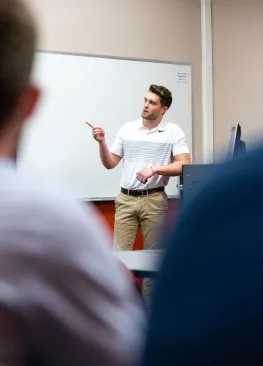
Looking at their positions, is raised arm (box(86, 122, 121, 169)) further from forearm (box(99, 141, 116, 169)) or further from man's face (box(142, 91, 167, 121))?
man's face (box(142, 91, 167, 121))

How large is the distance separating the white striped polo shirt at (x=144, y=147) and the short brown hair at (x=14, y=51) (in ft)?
11.9

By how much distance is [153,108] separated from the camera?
4.59m

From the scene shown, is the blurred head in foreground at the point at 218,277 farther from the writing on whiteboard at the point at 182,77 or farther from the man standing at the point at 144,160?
the writing on whiteboard at the point at 182,77

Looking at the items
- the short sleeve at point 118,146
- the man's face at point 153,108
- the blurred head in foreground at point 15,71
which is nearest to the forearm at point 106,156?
the short sleeve at point 118,146

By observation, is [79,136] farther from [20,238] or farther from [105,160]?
[20,238]

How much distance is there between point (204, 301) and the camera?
1.37ft

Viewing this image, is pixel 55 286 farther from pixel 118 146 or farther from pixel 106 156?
pixel 118 146

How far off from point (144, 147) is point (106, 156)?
0.34 m

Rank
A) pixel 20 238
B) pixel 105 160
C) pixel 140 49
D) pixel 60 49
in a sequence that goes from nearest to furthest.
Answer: pixel 20 238, pixel 105 160, pixel 60 49, pixel 140 49

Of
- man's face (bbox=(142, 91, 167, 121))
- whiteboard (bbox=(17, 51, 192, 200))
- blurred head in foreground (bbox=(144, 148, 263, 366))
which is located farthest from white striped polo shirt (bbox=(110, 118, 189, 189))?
blurred head in foreground (bbox=(144, 148, 263, 366))

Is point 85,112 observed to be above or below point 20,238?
above

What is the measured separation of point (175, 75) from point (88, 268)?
15.8 feet

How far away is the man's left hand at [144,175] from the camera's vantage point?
13.4 ft

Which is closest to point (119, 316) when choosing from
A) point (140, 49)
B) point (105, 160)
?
point (105, 160)
